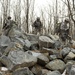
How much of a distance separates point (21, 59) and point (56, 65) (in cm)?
181

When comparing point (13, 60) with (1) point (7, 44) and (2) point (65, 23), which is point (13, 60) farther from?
(2) point (65, 23)

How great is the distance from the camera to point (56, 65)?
11031 mm

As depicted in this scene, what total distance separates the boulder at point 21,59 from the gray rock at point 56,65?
2.57 ft

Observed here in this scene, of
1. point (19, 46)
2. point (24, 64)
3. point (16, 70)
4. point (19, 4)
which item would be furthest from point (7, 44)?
point (19, 4)

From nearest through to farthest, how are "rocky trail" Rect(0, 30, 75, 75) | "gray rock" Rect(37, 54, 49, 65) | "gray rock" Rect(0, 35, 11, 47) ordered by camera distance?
"rocky trail" Rect(0, 30, 75, 75)
"gray rock" Rect(37, 54, 49, 65)
"gray rock" Rect(0, 35, 11, 47)

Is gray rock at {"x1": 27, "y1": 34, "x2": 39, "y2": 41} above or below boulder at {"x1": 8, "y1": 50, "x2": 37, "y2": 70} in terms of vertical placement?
above

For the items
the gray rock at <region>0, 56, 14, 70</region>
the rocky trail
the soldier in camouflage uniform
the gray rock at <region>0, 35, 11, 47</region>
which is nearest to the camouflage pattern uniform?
the soldier in camouflage uniform

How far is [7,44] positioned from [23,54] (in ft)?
8.76

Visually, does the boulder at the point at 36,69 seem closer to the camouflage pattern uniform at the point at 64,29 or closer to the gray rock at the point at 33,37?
the camouflage pattern uniform at the point at 64,29

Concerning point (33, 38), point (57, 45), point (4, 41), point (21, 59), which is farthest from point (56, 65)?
point (33, 38)

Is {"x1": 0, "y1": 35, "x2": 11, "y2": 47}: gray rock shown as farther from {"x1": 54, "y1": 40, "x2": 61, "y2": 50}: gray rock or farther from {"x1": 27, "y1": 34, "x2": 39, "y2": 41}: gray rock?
{"x1": 54, "y1": 40, "x2": 61, "y2": 50}: gray rock

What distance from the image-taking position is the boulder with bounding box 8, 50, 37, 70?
1047 centimetres

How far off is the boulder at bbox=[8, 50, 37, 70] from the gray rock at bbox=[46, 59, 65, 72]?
78 cm

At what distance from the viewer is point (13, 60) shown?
10742 millimetres
